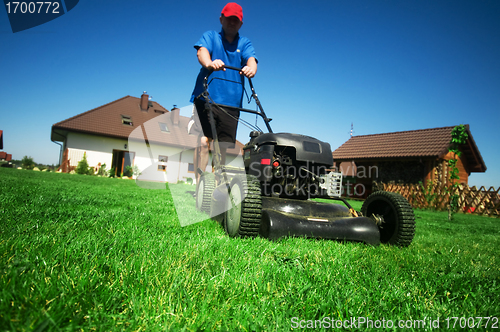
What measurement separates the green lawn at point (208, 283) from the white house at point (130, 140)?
18.0 metres

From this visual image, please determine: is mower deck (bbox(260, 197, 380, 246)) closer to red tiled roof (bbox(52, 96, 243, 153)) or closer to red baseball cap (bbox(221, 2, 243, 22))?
red baseball cap (bbox(221, 2, 243, 22))

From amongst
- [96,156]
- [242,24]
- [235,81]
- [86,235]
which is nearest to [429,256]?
[86,235]

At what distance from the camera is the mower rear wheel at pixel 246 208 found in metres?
2.51

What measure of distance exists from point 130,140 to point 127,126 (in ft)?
4.17

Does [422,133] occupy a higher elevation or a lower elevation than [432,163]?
higher

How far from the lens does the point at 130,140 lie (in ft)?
71.4

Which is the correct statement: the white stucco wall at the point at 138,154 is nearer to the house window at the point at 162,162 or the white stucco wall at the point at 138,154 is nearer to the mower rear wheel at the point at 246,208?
the house window at the point at 162,162

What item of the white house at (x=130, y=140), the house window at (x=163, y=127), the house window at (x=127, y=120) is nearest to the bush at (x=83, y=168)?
the white house at (x=130, y=140)

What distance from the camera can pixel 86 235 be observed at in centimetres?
202

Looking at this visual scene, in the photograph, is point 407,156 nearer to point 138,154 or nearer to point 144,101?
point 138,154

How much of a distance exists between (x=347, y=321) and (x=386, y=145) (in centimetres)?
1992

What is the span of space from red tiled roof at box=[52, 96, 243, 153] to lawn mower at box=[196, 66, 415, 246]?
16813mm

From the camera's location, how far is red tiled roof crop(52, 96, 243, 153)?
2015 centimetres

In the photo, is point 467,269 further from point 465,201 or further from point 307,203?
point 465,201
